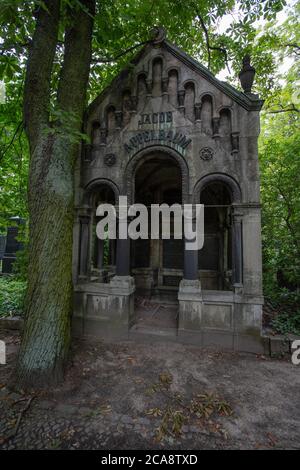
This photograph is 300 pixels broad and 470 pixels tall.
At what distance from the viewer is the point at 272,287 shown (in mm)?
7809

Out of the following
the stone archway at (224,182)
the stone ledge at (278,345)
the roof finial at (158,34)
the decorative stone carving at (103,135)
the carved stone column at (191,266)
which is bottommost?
the stone ledge at (278,345)

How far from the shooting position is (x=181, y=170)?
592cm

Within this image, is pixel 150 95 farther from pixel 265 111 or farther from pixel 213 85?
pixel 265 111

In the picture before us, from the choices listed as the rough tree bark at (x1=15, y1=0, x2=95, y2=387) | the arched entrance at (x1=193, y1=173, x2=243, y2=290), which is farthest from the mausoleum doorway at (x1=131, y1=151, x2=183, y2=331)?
the rough tree bark at (x1=15, y1=0, x2=95, y2=387)

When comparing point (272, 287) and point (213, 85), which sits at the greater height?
point (213, 85)

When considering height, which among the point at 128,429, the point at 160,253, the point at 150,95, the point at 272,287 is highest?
the point at 150,95

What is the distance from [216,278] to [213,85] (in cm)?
626

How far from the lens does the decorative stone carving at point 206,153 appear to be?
18.5ft

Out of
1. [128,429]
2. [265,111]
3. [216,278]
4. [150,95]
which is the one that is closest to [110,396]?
[128,429]

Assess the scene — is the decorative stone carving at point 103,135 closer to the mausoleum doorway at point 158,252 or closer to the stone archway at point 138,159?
the stone archway at point 138,159

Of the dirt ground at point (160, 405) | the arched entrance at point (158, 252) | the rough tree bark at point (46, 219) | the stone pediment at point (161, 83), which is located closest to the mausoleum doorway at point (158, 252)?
the arched entrance at point (158, 252)

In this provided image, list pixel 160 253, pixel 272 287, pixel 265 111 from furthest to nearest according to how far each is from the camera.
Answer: pixel 265 111 → pixel 160 253 → pixel 272 287

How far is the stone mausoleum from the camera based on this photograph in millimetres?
5379

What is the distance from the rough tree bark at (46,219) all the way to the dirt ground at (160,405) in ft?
1.85
